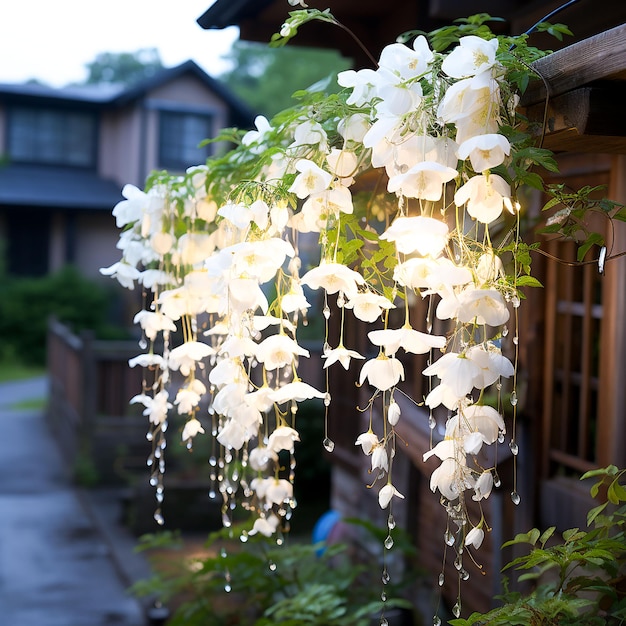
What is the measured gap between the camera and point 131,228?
2592 millimetres

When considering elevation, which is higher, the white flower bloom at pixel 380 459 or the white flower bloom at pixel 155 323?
the white flower bloom at pixel 155 323

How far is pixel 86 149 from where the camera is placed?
2030 centimetres

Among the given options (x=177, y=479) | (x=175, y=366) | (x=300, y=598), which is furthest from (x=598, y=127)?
(x=177, y=479)

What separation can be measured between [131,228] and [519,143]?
1322mm

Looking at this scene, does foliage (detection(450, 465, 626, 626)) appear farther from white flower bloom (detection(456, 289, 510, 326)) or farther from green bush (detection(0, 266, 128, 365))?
green bush (detection(0, 266, 128, 365))

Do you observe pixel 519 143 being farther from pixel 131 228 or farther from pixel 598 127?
pixel 131 228

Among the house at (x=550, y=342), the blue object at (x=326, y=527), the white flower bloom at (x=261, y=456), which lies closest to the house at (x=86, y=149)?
the blue object at (x=326, y=527)

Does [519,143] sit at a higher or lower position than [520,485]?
higher

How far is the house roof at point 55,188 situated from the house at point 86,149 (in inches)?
0.9

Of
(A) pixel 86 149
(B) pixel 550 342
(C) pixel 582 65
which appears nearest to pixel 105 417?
(B) pixel 550 342

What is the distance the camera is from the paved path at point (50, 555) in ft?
18.9

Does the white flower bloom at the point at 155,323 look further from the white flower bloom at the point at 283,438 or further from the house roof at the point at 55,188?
the house roof at the point at 55,188

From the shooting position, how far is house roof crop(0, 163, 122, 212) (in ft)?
61.5

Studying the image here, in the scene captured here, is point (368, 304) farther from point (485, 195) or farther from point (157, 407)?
point (157, 407)
